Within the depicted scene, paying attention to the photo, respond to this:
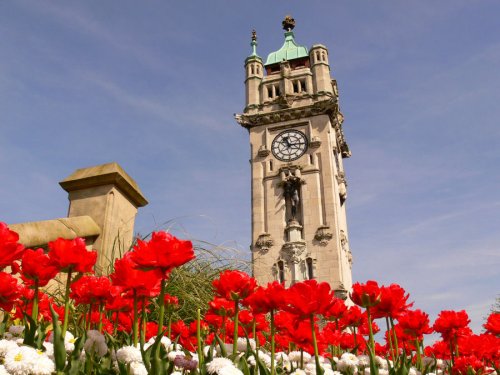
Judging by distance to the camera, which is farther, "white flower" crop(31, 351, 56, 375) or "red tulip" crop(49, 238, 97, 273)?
"red tulip" crop(49, 238, 97, 273)

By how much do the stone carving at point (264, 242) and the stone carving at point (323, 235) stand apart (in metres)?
2.98

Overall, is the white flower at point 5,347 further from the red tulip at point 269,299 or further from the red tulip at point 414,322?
the red tulip at point 414,322

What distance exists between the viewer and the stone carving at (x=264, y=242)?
28656 mm

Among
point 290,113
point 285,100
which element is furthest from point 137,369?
point 285,100

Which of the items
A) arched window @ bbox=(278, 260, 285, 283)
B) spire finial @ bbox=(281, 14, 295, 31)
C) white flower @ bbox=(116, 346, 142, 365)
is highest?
spire finial @ bbox=(281, 14, 295, 31)

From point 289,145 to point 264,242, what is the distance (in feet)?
24.7

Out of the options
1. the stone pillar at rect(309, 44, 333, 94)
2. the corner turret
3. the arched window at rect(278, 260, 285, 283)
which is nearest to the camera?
the arched window at rect(278, 260, 285, 283)

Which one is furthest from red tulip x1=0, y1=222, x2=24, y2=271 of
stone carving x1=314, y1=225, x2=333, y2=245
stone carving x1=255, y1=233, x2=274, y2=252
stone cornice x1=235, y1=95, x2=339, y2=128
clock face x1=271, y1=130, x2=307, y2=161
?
stone cornice x1=235, y1=95, x2=339, y2=128

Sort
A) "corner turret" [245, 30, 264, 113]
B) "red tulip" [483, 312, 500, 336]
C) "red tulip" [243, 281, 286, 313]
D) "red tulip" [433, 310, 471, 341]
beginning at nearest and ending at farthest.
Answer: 1. "red tulip" [243, 281, 286, 313]
2. "red tulip" [433, 310, 471, 341]
3. "red tulip" [483, 312, 500, 336]
4. "corner turret" [245, 30, 264, 113]

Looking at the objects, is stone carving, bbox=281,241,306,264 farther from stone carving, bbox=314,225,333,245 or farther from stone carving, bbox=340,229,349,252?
stone carving, bbox=340,229,349,252

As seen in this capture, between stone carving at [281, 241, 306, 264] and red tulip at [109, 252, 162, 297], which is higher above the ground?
stone carving at [281, 241, 306, 264]

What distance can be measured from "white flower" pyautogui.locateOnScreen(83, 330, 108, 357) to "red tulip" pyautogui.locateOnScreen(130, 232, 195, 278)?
0.49m

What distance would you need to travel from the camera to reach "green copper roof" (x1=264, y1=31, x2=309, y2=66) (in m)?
37.9

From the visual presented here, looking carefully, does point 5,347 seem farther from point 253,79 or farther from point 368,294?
point 253,79
